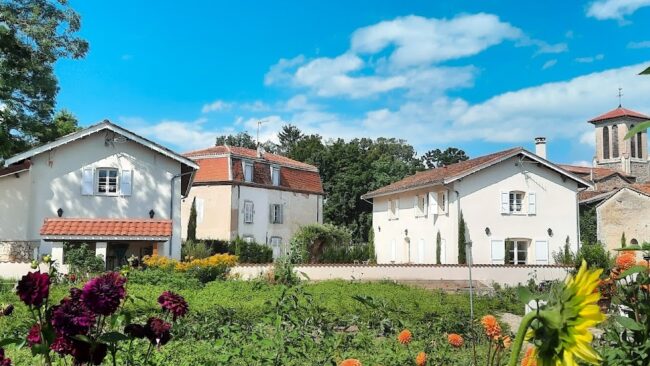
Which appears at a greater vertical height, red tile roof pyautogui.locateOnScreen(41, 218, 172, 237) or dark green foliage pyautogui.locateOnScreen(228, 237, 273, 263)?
red tile roof pyautogui.locateOnScreen(41, 218, 172, 237)

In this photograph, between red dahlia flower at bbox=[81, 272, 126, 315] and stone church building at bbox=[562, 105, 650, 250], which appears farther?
stone church building at bbox=[562, 105, 650, 250]

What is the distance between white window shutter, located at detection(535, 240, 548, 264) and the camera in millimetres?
29516

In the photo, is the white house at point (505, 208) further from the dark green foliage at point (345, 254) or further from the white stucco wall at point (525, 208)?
the dark green foliage at point (345, 254)

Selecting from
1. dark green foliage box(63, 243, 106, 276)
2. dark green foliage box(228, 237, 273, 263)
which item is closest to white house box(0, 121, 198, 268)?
dark green foliage box(63, 243, 106, 276)

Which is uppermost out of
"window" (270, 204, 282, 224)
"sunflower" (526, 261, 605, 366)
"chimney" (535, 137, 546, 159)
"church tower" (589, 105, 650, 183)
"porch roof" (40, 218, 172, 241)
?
"church tower" (589, 105, 650, 183)

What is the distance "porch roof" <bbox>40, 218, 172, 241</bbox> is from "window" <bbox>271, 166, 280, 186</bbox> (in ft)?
61.2

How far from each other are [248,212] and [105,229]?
1759 cm

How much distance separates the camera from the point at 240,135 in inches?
3275

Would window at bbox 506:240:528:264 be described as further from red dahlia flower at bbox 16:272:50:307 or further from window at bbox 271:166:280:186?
red dahlia flower at bbox 16:272:50:307

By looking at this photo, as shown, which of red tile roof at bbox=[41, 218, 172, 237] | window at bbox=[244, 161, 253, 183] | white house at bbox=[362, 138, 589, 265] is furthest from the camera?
window at bbox=[244, 161, 253, 183]

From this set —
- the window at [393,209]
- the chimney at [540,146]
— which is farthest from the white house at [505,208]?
the window at [393,209]

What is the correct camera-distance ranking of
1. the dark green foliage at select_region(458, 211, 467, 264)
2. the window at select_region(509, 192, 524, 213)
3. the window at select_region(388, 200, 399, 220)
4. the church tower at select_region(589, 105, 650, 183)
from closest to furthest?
the dark green foliage at select_region(458, 211, 467, 264)
the window at select_region(509, 192, 524, 213)
the window at select_region(388, 200, 399, 220)
the church tower at select_region(589, 105, 650, 183)

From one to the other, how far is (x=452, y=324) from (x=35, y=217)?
18.7 meters

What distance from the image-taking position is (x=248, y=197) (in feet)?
129
